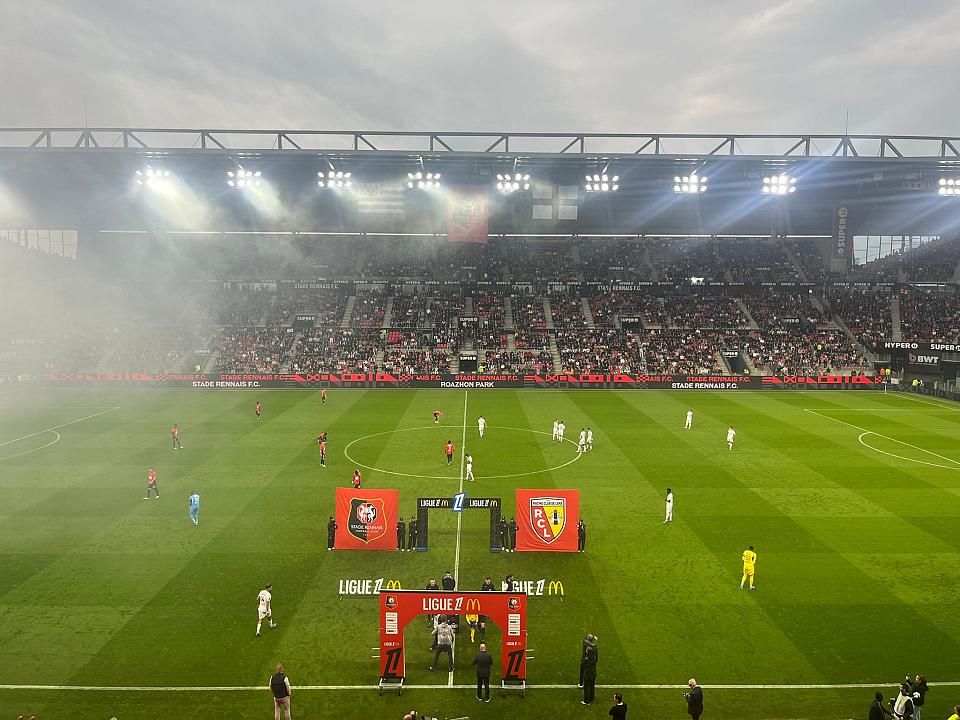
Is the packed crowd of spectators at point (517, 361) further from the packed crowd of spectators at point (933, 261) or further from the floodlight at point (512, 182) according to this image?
the packed crowd of spectators at point (933, 261)

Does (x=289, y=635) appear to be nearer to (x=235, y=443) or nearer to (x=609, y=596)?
(x=609, y=596)

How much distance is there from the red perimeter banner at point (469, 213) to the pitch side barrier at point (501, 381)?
1128 centimetres

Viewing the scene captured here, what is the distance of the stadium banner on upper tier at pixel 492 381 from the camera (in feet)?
164

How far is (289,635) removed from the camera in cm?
1265

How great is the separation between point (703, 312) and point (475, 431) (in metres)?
38.8

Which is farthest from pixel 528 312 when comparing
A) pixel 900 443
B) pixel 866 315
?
pixel 900 443

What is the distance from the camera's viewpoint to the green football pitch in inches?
435

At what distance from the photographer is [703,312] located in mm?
63062

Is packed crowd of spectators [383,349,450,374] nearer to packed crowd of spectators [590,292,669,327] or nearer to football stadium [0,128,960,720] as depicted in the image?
football stadium [0,128,960,720]

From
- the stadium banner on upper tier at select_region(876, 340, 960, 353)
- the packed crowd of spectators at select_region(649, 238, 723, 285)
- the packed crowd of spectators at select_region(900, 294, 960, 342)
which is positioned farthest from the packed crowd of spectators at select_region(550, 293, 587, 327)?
the packed crowd of spectators at select_region(900, 294, 960, 342)

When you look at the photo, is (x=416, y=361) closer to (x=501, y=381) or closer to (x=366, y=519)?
(x=501, y=381)

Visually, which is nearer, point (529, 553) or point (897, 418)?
point (529, 553)

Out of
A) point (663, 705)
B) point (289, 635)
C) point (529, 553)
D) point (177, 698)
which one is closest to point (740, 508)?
point (529, 553)

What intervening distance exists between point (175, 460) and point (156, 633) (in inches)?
593
